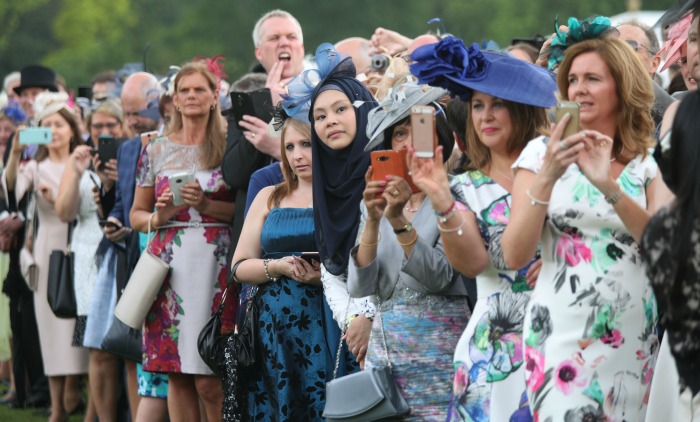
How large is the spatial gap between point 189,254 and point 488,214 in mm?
3378

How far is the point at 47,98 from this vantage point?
36.3ft

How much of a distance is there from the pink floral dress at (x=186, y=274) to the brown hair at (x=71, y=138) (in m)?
2.85

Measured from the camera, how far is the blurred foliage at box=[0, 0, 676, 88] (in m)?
54.9

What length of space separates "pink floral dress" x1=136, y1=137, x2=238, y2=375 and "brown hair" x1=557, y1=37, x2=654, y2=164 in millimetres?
3678

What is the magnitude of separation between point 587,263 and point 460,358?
71 cm

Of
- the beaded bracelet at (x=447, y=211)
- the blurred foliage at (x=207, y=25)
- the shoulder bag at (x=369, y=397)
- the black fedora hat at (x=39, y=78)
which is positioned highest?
the blurred foliage at (x=207, y=25)

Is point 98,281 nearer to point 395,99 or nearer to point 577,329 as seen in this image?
point 395,99

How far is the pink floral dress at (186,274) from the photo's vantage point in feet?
A: 27.1

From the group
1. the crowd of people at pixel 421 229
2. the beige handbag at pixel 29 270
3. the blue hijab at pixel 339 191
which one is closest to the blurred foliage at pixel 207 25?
the beige handbag at pixel 29 270

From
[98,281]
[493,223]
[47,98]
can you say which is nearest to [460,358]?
[493,223]

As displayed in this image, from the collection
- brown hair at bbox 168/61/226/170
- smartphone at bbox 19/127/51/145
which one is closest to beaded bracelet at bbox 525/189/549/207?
brown hair at bbox 168/61/226/170

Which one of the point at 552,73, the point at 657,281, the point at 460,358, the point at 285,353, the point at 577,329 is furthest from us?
the point at 285,353

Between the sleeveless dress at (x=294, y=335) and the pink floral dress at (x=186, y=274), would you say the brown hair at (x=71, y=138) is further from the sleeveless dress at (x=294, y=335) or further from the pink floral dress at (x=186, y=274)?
the sleeveless dress at (x=294, y=335)

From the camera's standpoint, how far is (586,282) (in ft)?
15.7
